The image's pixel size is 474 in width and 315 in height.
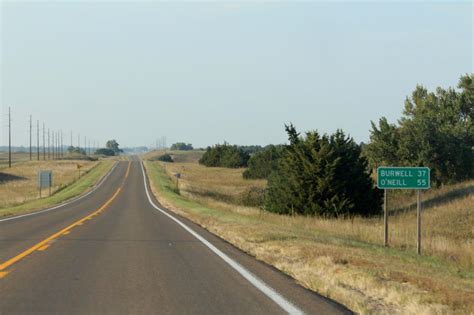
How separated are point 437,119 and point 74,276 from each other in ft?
164

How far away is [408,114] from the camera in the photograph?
64.6 metres

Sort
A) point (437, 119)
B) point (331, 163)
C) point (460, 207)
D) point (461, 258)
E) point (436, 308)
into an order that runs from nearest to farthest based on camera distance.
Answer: point (436, 308), point (461, 258), point (460, 207), point (331, 163), point (437, 119)

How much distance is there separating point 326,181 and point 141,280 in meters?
25.9

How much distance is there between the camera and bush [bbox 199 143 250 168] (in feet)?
397

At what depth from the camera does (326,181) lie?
34.0 meters

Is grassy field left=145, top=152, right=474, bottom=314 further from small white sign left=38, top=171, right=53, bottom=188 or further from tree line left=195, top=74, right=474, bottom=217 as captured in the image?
small white sign left=38, top=171, right=53, bottom=188

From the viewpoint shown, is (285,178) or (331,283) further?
(285,178)

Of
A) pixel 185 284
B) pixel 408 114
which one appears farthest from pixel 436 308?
pixel 408 114

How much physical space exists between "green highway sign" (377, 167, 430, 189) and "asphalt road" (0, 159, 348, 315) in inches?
225

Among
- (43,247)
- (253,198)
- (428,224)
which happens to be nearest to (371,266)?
(43,247)

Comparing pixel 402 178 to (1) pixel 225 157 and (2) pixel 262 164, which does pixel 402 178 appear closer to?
(2) pixel 262 164

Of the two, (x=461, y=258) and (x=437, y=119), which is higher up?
(x=437, y=119)

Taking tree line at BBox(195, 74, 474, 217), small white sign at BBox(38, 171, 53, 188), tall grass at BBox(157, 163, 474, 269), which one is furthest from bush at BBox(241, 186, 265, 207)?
small white sign at BBox(38, 171, 53, 188)

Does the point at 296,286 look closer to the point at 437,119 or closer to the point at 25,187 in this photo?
→ the point at 437,119
